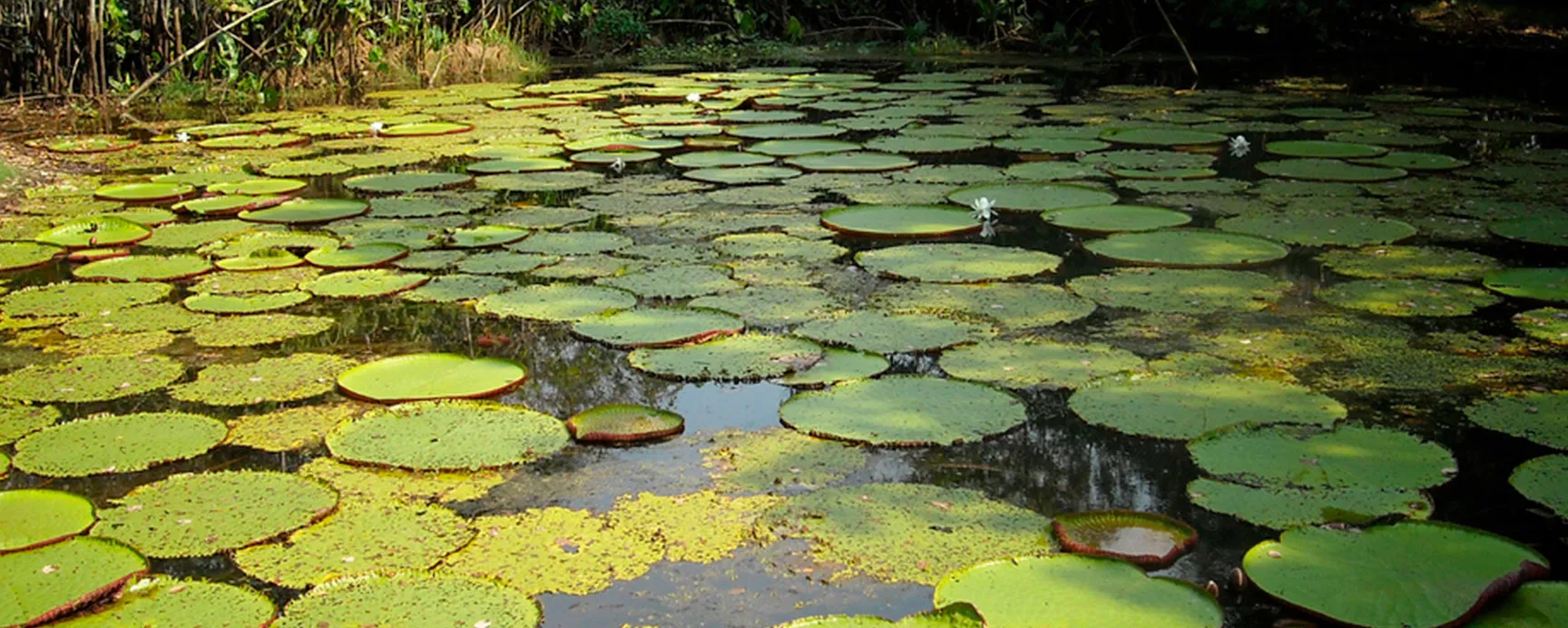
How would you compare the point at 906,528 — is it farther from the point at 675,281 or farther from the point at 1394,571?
the point at 675,281

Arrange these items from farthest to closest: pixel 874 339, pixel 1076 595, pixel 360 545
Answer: pixel 874 339 < pixel 360 545 < pixel 1076 595

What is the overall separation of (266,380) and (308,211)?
5.55ft

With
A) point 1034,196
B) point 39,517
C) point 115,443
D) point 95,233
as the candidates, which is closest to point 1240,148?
point 1034,196

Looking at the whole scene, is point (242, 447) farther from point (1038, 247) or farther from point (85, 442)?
point (1038, 247)

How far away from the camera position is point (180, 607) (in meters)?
1.64

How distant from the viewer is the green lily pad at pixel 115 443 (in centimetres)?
212

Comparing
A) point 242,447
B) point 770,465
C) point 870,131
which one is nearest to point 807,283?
point 770,465

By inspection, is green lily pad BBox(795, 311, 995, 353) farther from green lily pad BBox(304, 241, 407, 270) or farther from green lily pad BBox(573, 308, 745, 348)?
green lily pad BBox(304, 241, 407, 270)

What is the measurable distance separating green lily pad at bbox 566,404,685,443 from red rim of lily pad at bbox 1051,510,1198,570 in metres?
0.72

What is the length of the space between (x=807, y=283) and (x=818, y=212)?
3.02 ft

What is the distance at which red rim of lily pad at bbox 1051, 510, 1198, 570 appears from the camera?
1.77 meters

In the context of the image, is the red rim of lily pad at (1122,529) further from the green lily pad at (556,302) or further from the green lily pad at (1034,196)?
the green lily pad at (1034,196)

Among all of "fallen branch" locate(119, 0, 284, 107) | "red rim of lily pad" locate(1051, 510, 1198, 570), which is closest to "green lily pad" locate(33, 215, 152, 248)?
"fallen branch" locate(119, 0, 284, 107)

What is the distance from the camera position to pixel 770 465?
213cm
